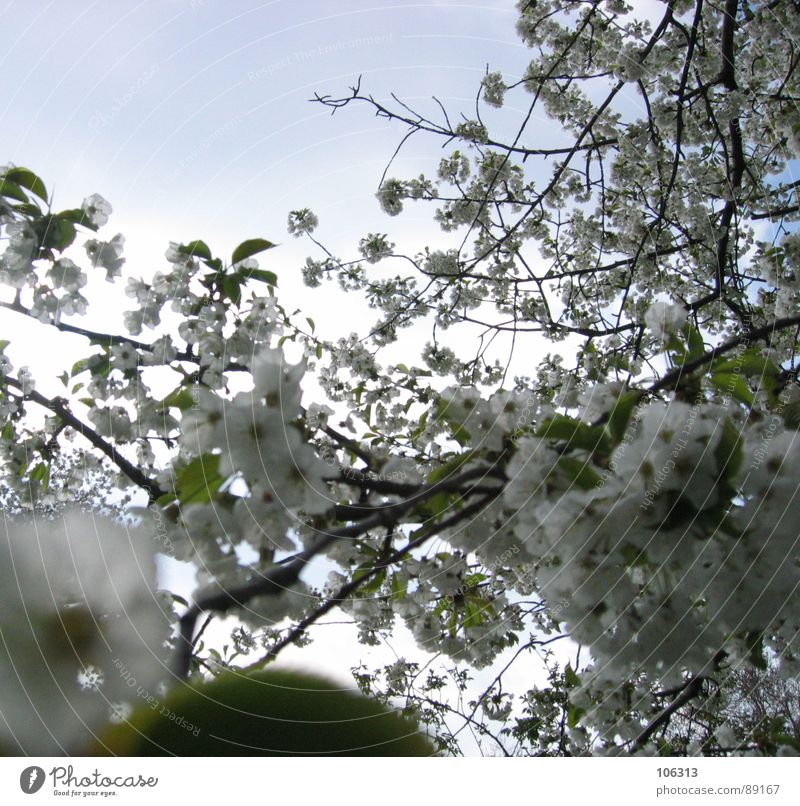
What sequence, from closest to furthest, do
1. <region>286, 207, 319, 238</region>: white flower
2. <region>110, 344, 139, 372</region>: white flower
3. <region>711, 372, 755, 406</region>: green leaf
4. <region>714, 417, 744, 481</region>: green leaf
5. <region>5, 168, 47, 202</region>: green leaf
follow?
1. <region>714, 417, 744, 481</region>: green leaf
2. <region>711, 372, 755, 406</region>: green leaf
3. <region>5, 168, 47, 202</region>: green leaf
4. <region>110, 344, 139, 372</region>: white flower
5. <region>286, 207, 319, 238</region>: white flower

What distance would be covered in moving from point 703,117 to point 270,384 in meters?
1.67

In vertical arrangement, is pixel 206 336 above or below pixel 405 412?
below

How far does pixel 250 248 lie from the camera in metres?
0.88

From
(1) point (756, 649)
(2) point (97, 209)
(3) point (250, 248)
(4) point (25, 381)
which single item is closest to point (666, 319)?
(1) point (756, 649)

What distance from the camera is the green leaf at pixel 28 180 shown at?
773mm

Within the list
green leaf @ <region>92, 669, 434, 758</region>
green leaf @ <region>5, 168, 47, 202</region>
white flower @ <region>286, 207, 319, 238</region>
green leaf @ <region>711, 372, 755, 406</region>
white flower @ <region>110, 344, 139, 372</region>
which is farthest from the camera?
white flower @ <region>286, 207, 319, 238</region>

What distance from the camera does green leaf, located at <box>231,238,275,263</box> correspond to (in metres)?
0.86

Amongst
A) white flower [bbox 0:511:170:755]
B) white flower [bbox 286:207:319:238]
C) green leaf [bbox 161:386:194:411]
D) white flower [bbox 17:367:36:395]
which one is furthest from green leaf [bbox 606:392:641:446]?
white flower [bbox 286:207:319:238]

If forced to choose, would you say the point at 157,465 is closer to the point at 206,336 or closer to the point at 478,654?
the point at 206,336

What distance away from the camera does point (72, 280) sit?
86 cm

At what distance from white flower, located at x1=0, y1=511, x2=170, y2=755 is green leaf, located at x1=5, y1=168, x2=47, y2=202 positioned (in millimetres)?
484

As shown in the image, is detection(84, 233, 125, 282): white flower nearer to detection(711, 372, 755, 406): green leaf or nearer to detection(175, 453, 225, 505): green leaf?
detection(175, 453, 225, 505): green leaf

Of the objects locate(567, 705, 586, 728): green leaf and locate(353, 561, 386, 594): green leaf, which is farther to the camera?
locate(567, 705, 586, 728): green leaf
